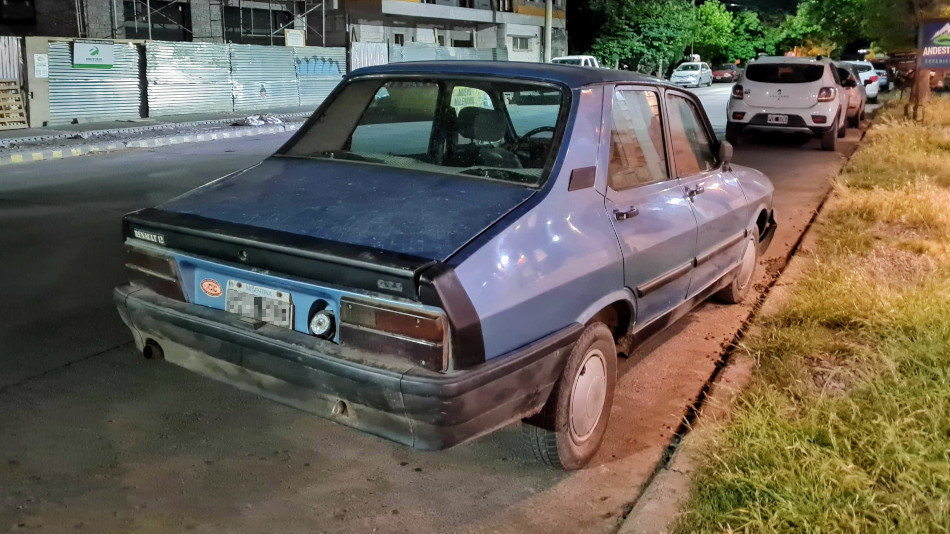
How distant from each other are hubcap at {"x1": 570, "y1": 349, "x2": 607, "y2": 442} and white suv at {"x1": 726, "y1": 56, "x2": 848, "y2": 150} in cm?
1256

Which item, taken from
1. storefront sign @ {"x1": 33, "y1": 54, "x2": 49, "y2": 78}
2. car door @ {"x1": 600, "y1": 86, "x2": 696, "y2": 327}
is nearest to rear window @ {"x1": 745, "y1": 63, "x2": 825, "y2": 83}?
car door @ {"x1": 600, "y1": 86, "x2": 696, "y2": 327}

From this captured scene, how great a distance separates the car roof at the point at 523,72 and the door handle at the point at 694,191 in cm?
59

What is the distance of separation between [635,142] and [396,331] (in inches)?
69.0

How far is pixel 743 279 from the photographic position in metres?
6.00

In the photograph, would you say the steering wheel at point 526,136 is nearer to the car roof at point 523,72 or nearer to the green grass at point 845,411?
the car roof at point 523,72

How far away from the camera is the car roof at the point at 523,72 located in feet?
12.7

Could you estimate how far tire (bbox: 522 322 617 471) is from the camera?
11.1ft

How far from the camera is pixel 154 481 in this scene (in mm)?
3434

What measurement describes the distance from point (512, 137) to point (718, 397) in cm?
166

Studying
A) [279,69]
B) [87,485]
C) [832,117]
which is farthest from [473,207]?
[279,69]

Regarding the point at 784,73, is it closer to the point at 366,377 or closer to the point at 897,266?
the point at 897,266


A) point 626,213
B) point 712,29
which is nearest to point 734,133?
point 626,213

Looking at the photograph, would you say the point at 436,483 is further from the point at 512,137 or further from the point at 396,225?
the point at 512,137

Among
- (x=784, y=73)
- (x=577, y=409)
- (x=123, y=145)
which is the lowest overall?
(x=577, y=409)
